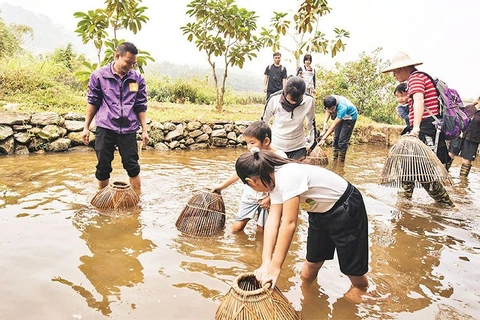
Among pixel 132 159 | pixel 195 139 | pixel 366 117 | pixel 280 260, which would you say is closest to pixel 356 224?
pixel 280 260

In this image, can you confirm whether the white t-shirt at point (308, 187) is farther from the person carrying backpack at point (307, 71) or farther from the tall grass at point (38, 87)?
the person carrying backpack at point (307, 71)

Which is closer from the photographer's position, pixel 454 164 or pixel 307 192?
pixel 307 192

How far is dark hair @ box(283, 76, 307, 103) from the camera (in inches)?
149

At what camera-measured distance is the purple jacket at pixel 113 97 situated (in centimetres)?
438

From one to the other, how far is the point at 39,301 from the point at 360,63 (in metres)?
14.1

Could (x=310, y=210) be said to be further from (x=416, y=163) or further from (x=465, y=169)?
(x=465, y=169)

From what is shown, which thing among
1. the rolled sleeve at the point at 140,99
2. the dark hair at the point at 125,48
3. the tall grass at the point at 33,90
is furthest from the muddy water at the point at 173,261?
the tall grass at the point at 33,90

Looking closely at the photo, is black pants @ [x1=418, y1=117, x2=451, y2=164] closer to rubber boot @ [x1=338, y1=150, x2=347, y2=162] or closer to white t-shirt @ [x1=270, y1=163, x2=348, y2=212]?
white t-shirt @ [x1=270, y1=163, x2=348, y2=212]

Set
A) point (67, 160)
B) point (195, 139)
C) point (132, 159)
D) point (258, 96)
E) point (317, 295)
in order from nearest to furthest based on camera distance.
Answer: point (317, 295) → point (132, 159) → point (67, 160) → point (195, 139) → point (258, 96)

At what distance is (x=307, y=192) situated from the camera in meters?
2.36

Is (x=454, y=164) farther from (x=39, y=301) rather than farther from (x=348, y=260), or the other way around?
(x=39, y=301)

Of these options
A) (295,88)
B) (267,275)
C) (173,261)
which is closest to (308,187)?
(267,275)

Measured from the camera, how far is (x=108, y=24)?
8648 mm

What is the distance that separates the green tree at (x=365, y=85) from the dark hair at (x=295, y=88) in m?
11.1
